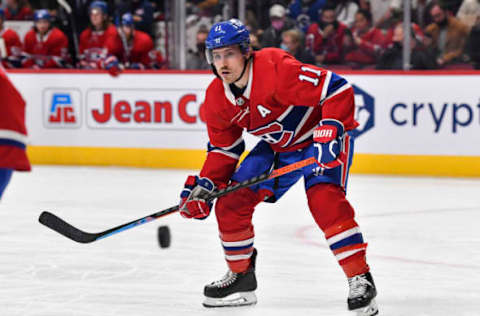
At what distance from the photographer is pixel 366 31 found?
7391mm

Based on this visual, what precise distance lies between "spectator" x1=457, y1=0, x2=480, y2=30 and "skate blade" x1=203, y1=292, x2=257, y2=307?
434 centimetres

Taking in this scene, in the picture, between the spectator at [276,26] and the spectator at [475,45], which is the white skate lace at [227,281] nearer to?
the spectator at [475,45]

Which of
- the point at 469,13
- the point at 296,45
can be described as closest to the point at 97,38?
the point at 296,45

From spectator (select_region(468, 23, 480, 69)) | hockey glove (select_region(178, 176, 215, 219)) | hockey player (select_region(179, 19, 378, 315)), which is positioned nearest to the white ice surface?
hockey player (select_region(179, 19, 378, 315))

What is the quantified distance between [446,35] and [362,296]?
14.8 feet

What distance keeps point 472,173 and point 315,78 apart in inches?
165

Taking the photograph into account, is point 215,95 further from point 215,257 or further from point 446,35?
point 446,35

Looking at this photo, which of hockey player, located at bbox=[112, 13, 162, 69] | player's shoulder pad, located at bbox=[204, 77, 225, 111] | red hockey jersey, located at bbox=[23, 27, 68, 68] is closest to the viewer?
player's shoulder pad, located at bbox=[204, 77, 225, 111]

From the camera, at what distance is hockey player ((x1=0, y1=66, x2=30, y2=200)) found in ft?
9.56

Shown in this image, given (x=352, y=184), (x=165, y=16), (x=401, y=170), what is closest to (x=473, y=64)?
(x=401, y=170)

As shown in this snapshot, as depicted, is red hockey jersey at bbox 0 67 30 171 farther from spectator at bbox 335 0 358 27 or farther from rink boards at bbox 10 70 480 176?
spectator at bbox 335 0 358 27

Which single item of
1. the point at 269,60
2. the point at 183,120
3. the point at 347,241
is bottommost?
the point at 183,120

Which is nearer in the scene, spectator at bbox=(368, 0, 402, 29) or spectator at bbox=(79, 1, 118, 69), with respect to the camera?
spectator at bbox=(368, 0, 402, 29)

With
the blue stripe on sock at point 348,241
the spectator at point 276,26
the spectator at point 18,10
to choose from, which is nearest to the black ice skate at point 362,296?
the blue stripe on sock at point 348,241
